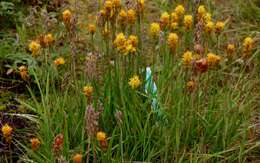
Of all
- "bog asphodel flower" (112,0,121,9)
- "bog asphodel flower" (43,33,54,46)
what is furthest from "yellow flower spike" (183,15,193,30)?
"bog asphodel flower" (43,33,54,46)

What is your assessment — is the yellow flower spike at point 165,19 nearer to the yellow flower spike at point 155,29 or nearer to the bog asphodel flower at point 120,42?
the yellow flower spike at point 155,29

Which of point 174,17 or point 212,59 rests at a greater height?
point 174,17

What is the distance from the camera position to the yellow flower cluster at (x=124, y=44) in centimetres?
234

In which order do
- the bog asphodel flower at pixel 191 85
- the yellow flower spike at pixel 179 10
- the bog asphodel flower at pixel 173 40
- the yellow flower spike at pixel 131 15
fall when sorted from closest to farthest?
the bog asphodel flower at pixel 191 85, the bog asphodel flower at pixel 173 40, the yellow flower spike at pixel 131 15, the yellow flower spike at pixel 179 10

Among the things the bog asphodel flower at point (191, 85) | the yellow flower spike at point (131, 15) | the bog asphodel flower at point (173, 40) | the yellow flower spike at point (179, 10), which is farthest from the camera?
the yellow flower spike at point (179, 10)

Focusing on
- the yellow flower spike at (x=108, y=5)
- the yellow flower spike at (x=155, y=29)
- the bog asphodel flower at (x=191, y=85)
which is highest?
the yellow flower spike at (x=108, y=5)

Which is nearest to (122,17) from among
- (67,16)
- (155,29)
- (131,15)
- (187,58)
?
(131,15)

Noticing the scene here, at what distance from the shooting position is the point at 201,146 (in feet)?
7.84

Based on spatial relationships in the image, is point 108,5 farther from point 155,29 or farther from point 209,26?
point 209,26

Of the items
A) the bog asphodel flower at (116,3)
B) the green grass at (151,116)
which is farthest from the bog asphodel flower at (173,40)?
the bog asphodel flower at (116,3)

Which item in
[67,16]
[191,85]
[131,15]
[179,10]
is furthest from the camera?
[179,10]

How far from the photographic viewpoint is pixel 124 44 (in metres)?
2.36

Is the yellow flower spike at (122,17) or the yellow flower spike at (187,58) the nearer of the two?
the yellow flower spike at (187,58)

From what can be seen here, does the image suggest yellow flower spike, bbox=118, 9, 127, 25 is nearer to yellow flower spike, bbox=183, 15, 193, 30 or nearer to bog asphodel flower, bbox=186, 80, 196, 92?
yellow flower spike, bbox=183, 15, 193, 30
